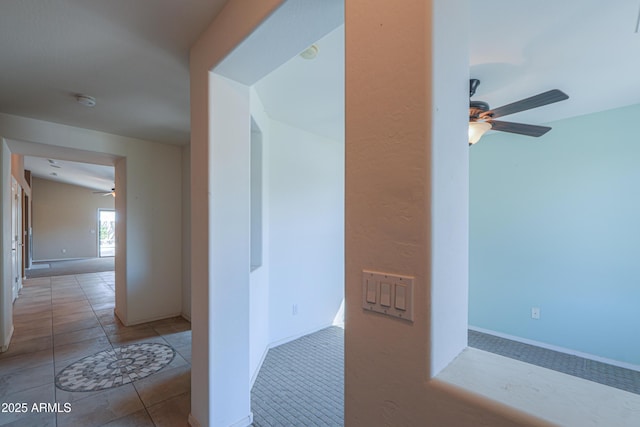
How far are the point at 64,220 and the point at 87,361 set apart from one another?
9.92 meters

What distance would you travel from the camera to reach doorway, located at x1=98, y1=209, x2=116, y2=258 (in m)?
10.7

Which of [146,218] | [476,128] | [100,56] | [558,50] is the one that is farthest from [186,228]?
[558,50]

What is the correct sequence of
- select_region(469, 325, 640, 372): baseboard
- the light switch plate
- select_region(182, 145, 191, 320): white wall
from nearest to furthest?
the light switch plate → select_region(469, 325, 640, 372): baseboard → select_region(182, 145, 191, 320): white wall

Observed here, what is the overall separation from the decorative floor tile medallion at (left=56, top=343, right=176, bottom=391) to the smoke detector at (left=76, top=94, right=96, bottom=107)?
2.38 meters

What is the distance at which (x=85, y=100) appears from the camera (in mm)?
2432

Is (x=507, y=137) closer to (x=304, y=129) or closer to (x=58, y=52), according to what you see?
(x=304, y=129)

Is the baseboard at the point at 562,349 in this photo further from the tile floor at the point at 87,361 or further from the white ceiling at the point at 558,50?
the tile floor at the point at 87,361

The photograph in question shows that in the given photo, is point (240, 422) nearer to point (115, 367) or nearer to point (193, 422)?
point (193, 422)

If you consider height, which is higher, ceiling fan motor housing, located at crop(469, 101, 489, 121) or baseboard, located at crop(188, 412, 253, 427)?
ceiling fan motor housing, located at crop(469, 101, 489, 121)

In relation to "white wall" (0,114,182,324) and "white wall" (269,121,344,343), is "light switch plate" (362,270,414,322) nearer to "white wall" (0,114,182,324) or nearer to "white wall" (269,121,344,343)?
"white wall" (269,121,344,343)

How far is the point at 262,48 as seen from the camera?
143cm

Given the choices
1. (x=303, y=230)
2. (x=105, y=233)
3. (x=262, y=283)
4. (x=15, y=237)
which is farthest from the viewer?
(x=105, y=233)

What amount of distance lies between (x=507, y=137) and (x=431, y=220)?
11.5 ft

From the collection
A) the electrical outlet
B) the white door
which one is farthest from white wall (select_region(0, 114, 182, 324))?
the electrical outlet
